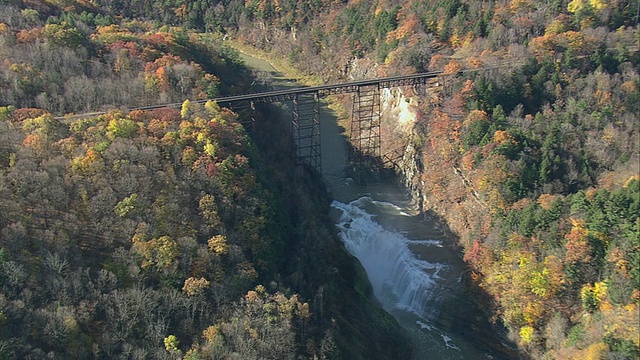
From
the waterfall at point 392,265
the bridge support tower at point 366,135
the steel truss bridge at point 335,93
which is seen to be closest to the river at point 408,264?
the waterfall at point 392,265

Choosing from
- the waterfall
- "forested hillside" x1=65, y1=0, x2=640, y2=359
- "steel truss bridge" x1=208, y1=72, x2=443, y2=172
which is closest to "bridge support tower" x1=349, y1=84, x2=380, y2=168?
"steel truss bridge" x1=208, y1=72, x2=443, y2=172

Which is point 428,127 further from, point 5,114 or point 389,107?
point 5,114

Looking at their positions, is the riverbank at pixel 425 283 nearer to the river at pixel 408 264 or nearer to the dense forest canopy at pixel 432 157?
the river at pixel 408 264

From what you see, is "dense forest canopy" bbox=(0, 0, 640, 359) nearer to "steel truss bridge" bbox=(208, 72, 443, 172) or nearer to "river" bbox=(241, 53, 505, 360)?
"steel truss bridge" bbox=(208, 72, 443, 172)

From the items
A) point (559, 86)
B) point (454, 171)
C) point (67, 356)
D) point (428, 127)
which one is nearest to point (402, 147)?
point (428, 127)

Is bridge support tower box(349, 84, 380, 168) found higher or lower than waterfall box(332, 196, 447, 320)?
higher

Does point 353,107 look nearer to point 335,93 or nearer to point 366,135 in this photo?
point 335,93
